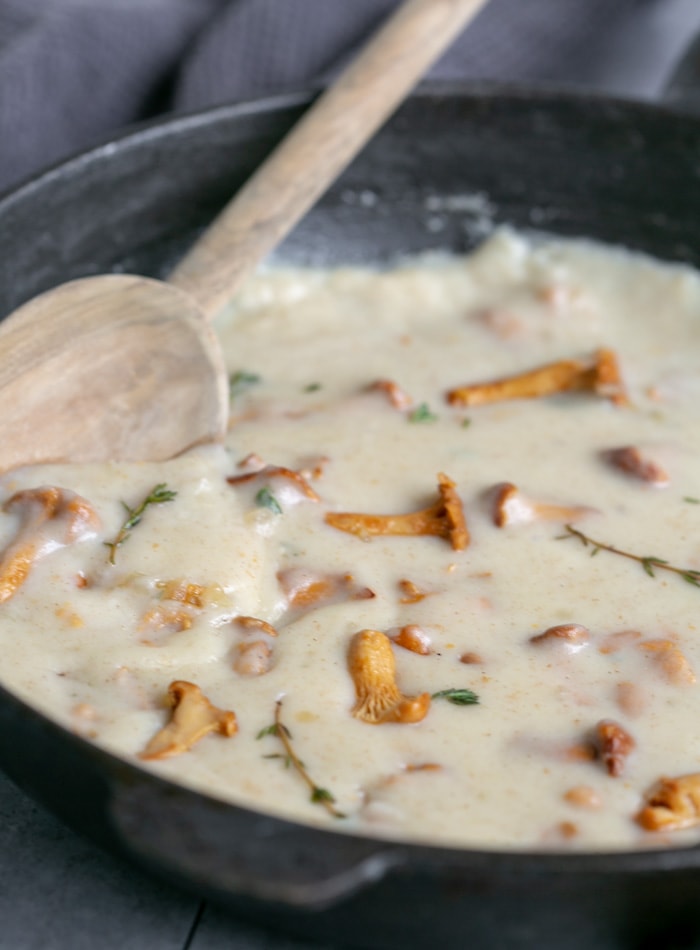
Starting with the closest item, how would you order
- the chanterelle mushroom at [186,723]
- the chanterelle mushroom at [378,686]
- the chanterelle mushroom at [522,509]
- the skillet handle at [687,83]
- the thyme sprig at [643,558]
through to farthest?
the chanterelle mushroom at [186,723] → the chanterelle mushroom at [378,686] → the thyme sprig at [643,558] → the chanterelle mushroom at [522,509] → the skillet handle at [687,83]

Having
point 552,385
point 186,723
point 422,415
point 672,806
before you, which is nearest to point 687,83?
point 552,385

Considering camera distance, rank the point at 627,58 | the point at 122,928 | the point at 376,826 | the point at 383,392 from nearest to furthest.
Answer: the point at 376,826 → the point at 122,928 → the point at 383,392 → the point at 627,58

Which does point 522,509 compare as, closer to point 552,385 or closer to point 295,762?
point 552,385

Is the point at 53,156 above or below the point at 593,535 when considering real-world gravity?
below

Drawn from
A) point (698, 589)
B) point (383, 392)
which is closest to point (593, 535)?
point (698, 589)

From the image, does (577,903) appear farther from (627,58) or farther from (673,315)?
(627,58)

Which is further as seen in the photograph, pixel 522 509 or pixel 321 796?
pixel 522 509

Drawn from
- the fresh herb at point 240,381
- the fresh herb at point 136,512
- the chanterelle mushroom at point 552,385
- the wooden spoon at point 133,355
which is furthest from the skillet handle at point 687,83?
the fresh herb at point 136,512

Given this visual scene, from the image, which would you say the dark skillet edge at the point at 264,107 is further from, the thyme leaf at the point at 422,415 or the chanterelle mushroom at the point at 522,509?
the chanterelle mushroom at the point at 522,509
